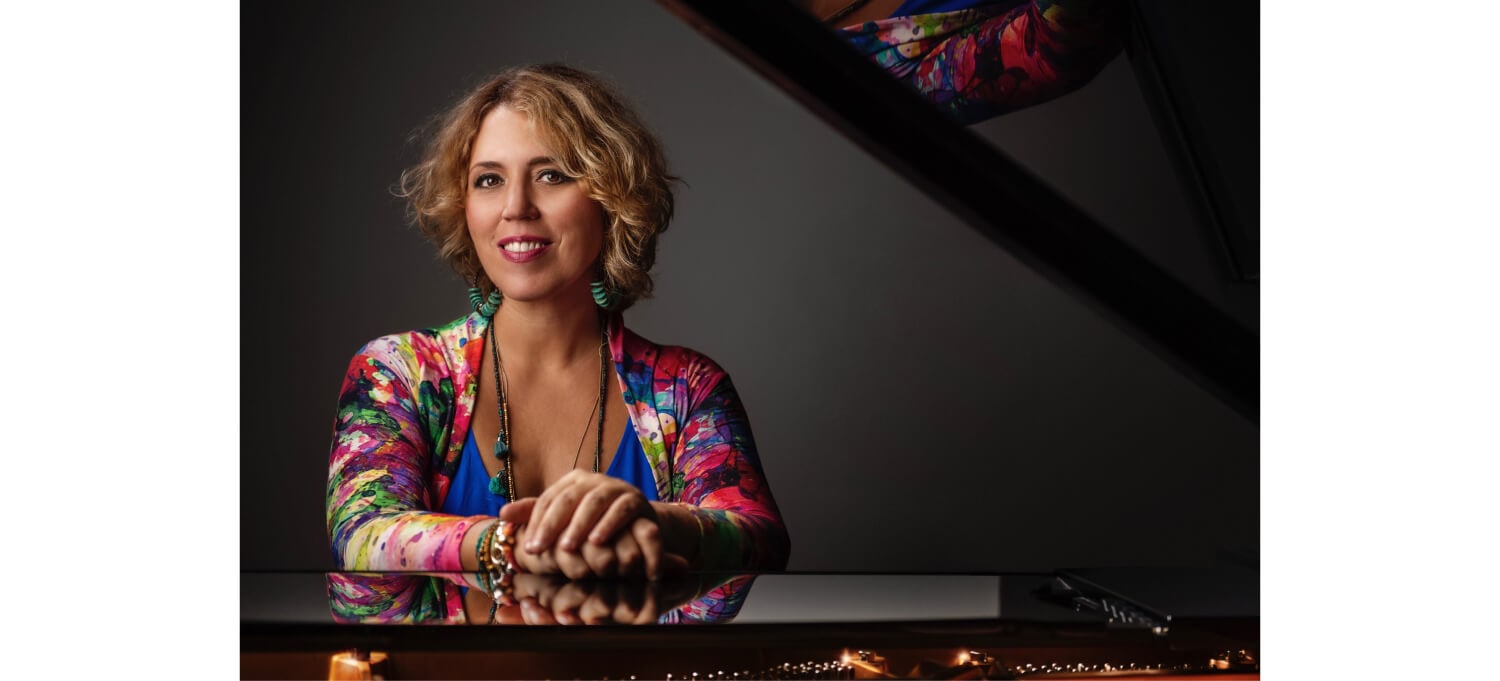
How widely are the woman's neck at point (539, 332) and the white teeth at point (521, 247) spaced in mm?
73

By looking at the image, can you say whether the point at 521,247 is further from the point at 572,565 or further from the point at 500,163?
the point at 572,565

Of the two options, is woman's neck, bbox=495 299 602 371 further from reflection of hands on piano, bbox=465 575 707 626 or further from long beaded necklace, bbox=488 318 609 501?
reflection of hands on piano, bbox=465 575 707 626

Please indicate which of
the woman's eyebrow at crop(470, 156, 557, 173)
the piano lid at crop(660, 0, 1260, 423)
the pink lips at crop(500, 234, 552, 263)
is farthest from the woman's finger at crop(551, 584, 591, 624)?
the piano lid at crop(660, 0, 1260, 423)

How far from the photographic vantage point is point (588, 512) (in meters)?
1.56

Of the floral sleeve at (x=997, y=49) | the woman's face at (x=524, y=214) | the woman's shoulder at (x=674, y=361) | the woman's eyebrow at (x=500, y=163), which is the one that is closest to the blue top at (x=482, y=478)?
the woman's shoulder at (x=674, y=361)

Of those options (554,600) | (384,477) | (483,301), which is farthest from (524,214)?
(554,600)

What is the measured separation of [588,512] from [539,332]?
0.27m

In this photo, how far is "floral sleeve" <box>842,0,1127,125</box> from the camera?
172cm

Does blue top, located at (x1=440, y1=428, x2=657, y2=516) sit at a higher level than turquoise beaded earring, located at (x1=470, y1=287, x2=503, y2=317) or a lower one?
lower

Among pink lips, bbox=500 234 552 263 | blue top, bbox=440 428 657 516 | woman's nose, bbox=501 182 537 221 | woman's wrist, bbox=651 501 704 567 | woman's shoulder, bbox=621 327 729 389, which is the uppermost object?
woman's nose, bbox=501 182 537 221

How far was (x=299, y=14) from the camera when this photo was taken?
169cm

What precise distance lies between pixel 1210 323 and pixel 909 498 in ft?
1.58

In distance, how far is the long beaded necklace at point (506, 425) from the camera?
165cm

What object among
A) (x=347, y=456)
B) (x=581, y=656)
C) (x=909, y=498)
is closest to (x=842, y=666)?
(x=581, y=656)
